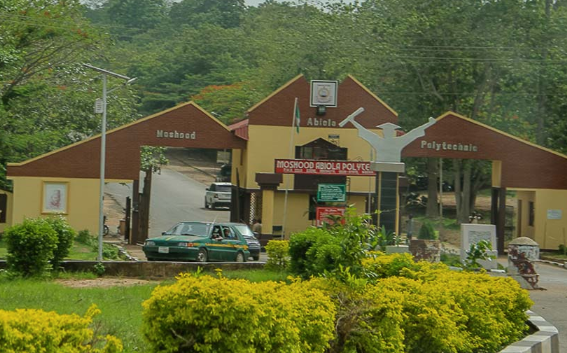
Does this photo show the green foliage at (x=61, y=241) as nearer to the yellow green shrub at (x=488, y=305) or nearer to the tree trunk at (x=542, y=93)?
the yellow green shrub at (x=488, y=305)

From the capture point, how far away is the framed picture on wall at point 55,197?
1495 inches

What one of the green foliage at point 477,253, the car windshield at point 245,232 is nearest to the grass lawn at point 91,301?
the green foliage at point 477,253

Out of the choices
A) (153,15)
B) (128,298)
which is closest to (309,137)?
(128,298)

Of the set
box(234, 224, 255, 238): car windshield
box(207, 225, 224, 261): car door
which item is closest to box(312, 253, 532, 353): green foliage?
box(207, 225, 224, 261): car door

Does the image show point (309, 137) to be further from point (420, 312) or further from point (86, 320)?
point (86, 320)

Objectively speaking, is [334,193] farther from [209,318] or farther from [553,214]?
[209,318]

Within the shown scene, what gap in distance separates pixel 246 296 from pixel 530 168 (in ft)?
116

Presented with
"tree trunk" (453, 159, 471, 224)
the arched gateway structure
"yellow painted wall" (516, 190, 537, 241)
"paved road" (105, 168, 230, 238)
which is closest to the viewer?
the arched gateway structure

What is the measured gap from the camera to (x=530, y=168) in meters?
41.3

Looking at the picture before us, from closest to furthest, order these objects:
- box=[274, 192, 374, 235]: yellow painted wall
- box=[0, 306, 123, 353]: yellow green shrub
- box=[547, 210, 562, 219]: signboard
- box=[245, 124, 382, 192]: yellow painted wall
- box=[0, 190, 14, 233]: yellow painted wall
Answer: box=[0, 306, 123, 353]: yellow green shrub, box=[0, 190, 14, 233]: yellow painted wall, box=[245, 124, 382, 192]: yellow painted wall, box=[274, 192, 374, 235]: yellow painted wall, box=[547, 210, 562, 219]: signboard

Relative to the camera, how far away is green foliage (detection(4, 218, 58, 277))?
18484 millimetres

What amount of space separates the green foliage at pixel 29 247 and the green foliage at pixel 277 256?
4856 mm

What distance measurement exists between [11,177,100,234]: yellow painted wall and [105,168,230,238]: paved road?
777 centimetres

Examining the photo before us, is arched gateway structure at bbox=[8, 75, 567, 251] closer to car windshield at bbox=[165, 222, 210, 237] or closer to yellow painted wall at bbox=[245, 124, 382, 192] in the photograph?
yellow painted wall at bbox=[245, 124, 382, 192]
